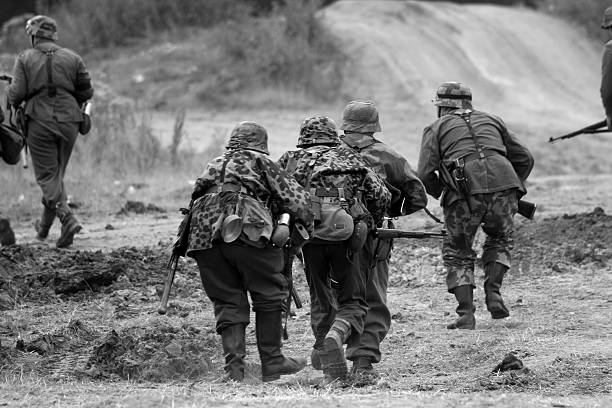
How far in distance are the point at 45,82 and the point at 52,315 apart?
3001 mm

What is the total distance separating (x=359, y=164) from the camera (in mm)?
7281

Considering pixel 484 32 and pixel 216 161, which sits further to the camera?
pixel 484 32

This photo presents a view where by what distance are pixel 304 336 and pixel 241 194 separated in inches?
88.9

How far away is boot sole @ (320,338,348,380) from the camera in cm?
692

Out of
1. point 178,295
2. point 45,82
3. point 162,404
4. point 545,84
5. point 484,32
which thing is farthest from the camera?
point 484,32

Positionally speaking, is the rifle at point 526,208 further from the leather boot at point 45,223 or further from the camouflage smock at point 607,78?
the leather boot at point 45,223

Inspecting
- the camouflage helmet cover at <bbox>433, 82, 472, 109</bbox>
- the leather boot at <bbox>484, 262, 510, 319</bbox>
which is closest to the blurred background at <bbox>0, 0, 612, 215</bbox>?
the camouflage helmet cover at <bbox>433, 82, 472, 109</bbox>

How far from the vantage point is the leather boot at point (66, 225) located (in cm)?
1160

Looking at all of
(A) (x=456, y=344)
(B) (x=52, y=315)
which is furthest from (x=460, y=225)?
(B) (x=52, y=315)

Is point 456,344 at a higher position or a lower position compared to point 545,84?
higher

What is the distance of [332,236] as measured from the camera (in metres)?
7.05

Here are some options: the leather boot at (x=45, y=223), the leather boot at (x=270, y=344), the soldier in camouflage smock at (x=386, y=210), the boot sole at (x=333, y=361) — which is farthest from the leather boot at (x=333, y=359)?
the leather boot at (x=45, y=223)

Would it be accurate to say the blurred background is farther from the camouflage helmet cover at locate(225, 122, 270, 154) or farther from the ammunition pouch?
the camouflage helmet cover at locate(225, 122, 270, 154)

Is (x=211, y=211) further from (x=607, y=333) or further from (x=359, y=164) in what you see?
(x=607, y=333)
